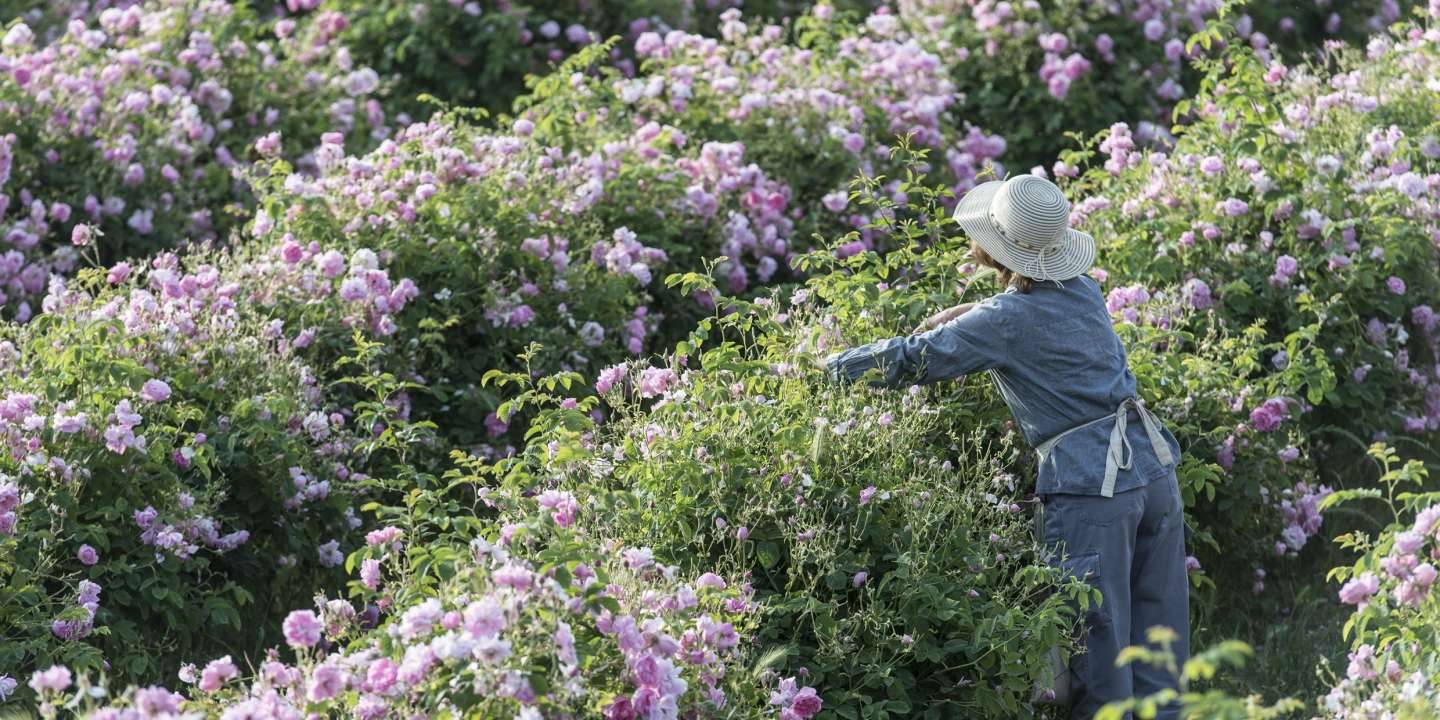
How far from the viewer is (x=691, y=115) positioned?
245 inches

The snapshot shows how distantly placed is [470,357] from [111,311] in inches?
39.8

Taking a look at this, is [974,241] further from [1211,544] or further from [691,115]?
[691,115]

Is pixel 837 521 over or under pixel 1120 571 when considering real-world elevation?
over

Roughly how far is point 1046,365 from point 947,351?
8.9 inches

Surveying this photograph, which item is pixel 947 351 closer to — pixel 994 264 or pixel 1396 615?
pixel 994 264

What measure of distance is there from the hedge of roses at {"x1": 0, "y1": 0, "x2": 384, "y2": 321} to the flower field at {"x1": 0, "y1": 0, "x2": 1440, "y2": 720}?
0.02 m

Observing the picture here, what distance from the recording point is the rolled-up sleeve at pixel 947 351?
12.3 ft

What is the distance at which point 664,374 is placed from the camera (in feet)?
13.1

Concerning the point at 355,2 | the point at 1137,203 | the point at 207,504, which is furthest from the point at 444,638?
the point at 355,2

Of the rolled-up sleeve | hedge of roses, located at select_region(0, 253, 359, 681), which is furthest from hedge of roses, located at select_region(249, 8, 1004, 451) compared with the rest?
the rolled-up sleeve

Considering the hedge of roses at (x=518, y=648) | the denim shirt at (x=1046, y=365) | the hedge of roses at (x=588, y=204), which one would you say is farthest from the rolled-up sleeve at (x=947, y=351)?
the hedge of roses at (x=588, y=204)

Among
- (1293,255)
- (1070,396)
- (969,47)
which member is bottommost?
(969,47)

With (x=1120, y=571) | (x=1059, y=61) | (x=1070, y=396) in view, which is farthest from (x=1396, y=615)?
(x=1059, y=61)

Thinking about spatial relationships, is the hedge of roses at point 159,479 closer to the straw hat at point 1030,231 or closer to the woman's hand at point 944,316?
the woman's hand at point 944,316
